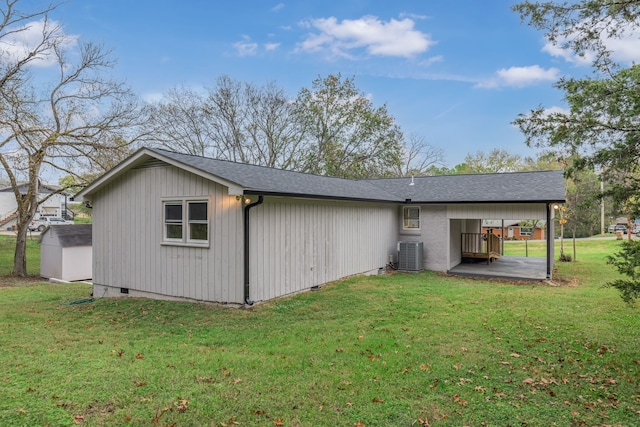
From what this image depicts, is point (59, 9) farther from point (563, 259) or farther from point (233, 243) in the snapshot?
point (563, 259)

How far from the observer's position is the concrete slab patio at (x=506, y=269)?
1266 cm

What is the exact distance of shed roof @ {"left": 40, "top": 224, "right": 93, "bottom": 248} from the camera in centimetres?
1562

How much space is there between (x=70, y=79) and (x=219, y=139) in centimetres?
1360

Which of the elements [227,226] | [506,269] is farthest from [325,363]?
[506,269]

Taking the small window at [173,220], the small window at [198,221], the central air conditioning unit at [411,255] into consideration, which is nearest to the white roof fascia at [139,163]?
Answer: the small window at [198,221]

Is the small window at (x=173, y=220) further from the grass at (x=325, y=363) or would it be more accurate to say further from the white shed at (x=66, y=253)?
the white shed at (x=66, y=253)

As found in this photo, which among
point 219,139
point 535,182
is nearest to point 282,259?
point 535,182

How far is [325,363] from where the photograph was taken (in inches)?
190

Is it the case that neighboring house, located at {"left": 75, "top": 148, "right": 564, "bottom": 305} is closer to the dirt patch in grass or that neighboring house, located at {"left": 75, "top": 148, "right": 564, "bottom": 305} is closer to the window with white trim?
the window with white trim

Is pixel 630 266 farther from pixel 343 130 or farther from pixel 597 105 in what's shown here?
pixel 343 130

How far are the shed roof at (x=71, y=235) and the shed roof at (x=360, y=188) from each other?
7.00 m

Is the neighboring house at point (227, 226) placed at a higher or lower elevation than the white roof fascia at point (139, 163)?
lower

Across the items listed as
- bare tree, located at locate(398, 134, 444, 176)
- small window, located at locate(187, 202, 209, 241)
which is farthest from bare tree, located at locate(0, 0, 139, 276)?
bare tree, located at locate(398, 134, 444, 176)

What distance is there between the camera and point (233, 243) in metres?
8.00
